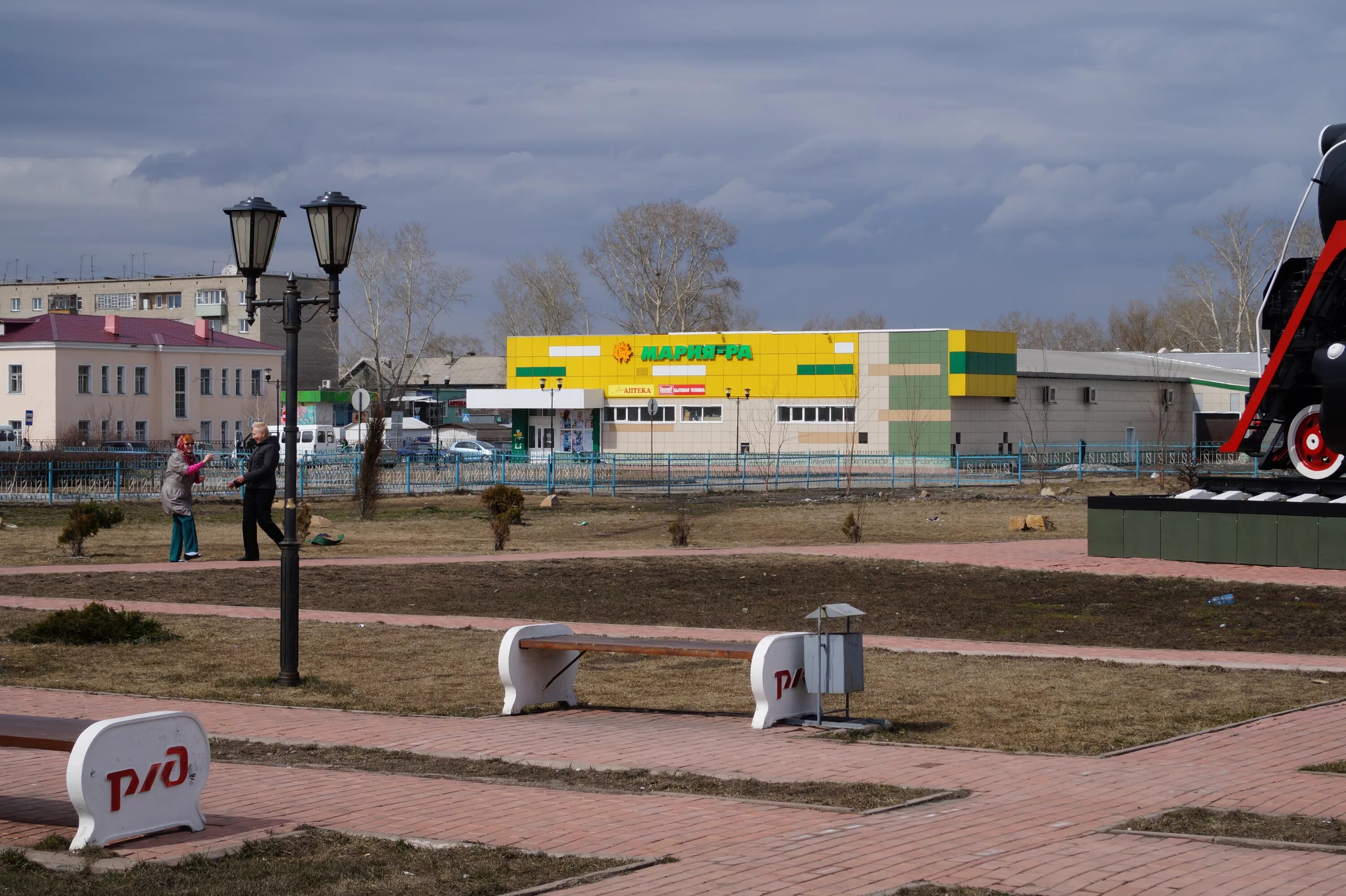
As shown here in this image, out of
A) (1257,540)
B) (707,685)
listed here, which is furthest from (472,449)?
(707,685)

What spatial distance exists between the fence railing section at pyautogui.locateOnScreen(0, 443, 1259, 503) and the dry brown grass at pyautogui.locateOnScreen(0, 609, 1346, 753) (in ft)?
66.0

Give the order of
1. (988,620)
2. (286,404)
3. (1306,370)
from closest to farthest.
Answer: (286,404)
(988,620)
(1306,370)

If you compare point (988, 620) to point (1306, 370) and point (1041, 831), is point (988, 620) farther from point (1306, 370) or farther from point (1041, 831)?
point (1306, 370)

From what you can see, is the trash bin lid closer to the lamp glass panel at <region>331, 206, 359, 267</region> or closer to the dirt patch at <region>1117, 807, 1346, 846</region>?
the dirt patch at <region>1117, 807, 1346, 846</region>

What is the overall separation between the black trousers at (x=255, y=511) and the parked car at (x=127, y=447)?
30.0m

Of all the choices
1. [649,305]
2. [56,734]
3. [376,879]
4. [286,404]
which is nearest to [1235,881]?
[376,879]

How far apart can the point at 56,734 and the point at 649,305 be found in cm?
7439

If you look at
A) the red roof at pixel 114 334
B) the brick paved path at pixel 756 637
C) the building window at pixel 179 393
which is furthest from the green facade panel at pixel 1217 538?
the building window at pixel 179 393

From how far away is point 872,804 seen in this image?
677 cm

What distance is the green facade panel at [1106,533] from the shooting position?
2044 cm

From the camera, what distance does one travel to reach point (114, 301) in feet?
355

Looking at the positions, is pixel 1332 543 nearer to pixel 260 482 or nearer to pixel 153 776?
pixel 260 482

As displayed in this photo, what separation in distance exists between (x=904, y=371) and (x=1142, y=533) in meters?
39.8

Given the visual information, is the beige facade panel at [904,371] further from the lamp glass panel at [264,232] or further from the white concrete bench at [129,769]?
the white concrete bench at [129,769]
